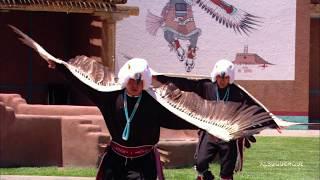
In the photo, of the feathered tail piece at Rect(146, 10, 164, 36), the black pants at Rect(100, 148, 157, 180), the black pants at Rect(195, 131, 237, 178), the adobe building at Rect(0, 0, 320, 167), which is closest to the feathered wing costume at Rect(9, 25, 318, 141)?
the black pants at Rect(100, 148, 157, 180)

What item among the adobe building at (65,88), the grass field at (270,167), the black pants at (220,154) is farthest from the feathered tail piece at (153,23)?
the black pants at (220,154)

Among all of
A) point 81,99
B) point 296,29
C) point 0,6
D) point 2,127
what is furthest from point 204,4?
point 2,127

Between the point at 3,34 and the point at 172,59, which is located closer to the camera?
the point at 3,34

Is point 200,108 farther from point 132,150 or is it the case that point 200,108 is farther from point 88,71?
point 88,71

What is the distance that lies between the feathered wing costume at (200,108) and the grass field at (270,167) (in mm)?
5232

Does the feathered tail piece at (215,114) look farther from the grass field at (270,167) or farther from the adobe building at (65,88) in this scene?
the grass field at (270,167)

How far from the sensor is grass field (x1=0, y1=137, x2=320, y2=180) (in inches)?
480

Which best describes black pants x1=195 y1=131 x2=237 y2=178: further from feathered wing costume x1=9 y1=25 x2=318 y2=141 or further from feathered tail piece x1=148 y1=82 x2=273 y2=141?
feathered tail piece x1=148 y1=82 x2=273 y2=141

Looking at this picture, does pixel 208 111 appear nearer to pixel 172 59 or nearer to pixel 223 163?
pixel 223 163

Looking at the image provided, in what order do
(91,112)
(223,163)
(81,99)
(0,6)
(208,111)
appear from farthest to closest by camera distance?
1. (81,99)
2. (0,6)
3. (91,112)
4. (223,163)
5. (208,111)

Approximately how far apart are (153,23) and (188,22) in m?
1.28

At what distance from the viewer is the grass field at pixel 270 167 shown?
1220cm

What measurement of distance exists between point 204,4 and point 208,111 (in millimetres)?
21789

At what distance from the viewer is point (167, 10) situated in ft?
90.7
